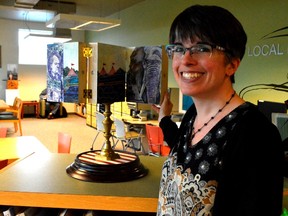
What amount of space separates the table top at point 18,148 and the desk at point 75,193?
4.72 ft

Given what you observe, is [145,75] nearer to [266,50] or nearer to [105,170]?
[105,170]

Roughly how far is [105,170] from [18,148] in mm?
2105

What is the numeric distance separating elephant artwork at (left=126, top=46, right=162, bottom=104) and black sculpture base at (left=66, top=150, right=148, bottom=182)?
1.08 feet

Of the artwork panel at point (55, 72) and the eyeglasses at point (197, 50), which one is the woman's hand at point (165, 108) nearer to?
the artwork panel at point (55, 72)

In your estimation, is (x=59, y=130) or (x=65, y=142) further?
(x=59, y=130)

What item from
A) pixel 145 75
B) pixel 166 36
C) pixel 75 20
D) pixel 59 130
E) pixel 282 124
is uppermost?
pixel 75 20

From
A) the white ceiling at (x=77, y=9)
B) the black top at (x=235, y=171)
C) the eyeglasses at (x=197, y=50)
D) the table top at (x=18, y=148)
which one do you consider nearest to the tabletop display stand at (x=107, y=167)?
the black top at (x=235, y=171)

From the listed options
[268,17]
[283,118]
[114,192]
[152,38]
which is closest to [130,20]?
[152,38]

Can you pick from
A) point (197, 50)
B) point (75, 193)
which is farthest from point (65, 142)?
point (197, 50)

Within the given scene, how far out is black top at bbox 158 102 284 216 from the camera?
801 millimetres

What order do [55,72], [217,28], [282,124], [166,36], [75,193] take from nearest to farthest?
[217,28] < [75,193] < [55,72] < [282,124] < [166,36]

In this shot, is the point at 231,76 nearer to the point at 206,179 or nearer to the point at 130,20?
the point at 206,179

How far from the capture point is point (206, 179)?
901 mm

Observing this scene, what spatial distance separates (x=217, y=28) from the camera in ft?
3.05
